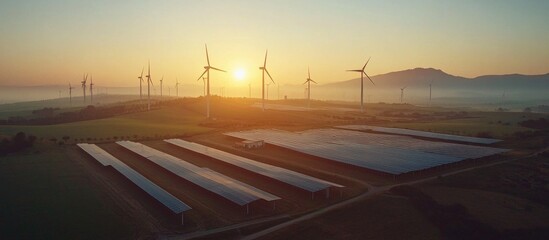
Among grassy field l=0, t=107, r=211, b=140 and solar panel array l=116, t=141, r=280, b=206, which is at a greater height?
grassy field l=0, t=107, r=211, b=140

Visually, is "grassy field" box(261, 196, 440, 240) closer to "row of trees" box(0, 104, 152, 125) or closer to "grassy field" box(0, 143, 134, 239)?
"grassy field" box(0, 143, 134, 239)

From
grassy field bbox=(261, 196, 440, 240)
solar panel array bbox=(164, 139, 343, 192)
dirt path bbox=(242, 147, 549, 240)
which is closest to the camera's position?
grassy field bbox=(261, 196, 440, 240)

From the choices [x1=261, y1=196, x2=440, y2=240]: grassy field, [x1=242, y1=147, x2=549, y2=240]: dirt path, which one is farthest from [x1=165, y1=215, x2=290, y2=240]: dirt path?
[x1=261, y1=196, x2=440, y2=240]: grassy field

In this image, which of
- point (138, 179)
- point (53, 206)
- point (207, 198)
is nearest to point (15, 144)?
point (138, 179)

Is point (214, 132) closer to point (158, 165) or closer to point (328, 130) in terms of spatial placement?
point (328, 130)

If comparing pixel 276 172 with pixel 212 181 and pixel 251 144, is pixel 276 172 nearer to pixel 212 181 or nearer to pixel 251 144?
pixel 212 181

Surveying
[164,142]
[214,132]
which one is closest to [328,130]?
[214,132]
